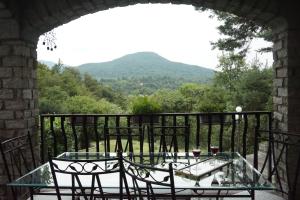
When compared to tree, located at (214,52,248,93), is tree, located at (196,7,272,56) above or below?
above

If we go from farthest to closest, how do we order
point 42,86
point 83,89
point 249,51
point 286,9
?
point 83,89
point 42,86
point 249,51
point 286,9

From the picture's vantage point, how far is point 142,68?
23.3 meters

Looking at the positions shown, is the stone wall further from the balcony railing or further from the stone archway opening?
the balcony railing

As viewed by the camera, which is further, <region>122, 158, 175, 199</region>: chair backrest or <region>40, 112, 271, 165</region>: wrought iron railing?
<region>40, 112, 271, 165</region>: wrought iron railing

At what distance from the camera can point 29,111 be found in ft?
12.3

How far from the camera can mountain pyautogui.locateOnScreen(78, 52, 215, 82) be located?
22125 mm

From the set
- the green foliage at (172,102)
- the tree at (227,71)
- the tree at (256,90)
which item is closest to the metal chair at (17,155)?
the tree at (256,90)

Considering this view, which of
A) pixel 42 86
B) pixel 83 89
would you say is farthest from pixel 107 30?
pixel 42 86

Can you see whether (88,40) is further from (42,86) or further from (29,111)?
(29,111)

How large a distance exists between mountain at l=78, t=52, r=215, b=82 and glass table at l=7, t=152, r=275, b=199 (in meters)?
18.0

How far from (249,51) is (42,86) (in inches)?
344

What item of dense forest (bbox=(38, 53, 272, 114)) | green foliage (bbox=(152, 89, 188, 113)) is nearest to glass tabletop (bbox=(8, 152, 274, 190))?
dense forest (bbox=(38, 53, 272, 114))

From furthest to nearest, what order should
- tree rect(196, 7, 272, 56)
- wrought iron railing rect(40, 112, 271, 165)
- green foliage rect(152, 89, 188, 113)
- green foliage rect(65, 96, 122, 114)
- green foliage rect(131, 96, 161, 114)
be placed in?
green foliage rect(65, 96, 122, 114), green foliage rect(152, 89, 188, 113), tree rect(196, 7, 272, 56), green foliage rect(131, 96, 161, 114), wrought iron railing rect(40, 112, 271, 165)

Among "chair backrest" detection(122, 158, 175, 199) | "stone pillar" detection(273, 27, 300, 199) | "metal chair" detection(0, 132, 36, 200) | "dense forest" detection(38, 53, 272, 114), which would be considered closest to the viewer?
"chair backrest" detection(122, 158, 175, 199)
